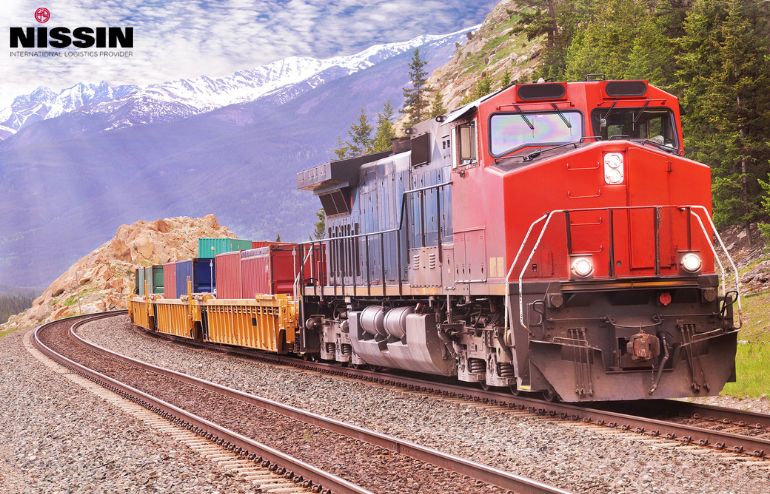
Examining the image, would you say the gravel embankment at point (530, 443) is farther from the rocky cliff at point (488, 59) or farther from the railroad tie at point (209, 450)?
the rocky cliff at point (488, 59)

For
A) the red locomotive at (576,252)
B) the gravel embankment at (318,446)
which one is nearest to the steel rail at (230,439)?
the gravel embankment at (318,446)

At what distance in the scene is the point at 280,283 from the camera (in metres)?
21.5

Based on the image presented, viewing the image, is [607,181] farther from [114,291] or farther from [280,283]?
[114,291]

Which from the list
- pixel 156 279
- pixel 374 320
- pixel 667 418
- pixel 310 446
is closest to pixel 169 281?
pixel 156 279

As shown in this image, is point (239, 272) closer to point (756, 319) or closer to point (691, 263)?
point (756, 319)

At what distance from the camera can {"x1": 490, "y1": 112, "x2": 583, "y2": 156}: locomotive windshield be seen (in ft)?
36.4

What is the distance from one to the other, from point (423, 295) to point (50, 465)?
603cm

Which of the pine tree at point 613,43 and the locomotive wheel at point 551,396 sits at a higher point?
the pine tree at point 613,43

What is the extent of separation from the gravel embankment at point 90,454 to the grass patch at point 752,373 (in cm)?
719

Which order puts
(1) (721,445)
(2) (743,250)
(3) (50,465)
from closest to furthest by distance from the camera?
(1) (721,445), (3) (50,465), (2) (743,250)

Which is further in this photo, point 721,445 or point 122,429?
point 122,429

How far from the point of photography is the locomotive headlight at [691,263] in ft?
33.8

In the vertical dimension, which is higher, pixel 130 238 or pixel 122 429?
pixel 130 238

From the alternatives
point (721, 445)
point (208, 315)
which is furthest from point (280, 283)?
point (721, 445)
